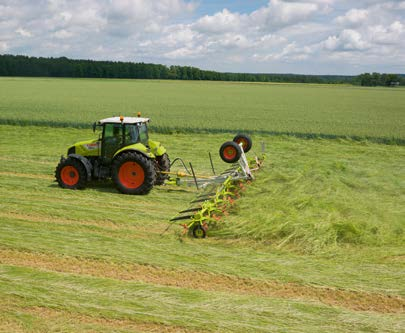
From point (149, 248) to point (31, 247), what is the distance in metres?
1.66

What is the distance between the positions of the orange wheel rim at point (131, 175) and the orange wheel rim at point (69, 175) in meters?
1.04

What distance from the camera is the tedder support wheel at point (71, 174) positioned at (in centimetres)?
998

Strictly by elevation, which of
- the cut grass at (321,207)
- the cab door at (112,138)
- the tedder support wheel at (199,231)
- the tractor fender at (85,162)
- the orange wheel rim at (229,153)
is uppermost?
the cab door at (112,138)

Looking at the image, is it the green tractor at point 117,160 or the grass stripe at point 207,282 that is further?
the green tractor at point 117,160

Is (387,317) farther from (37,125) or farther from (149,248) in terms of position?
(37,125)

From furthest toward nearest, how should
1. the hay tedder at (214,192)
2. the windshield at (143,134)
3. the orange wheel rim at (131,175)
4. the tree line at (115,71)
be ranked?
the tree line at (115,71), the windshield at (143,134), the orange wheel rim at (131,175), the hay tedder at (214,192)

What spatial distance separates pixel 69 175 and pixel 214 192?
10.6ft

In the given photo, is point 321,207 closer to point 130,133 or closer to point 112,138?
point 130,133

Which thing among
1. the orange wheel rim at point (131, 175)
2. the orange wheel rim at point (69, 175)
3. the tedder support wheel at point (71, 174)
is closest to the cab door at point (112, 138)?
the orange wheel rim at point (131, 175)

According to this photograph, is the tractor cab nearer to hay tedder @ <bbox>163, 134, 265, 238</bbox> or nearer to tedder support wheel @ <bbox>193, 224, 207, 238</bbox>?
hay tedder @ <bbox>163, 134, 265, 238</bbox>

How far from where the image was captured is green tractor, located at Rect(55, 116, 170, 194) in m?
9.64

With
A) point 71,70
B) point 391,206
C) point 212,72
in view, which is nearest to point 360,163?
point 391,206

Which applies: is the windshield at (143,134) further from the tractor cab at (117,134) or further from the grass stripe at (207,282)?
the grass stripe at (207,282)

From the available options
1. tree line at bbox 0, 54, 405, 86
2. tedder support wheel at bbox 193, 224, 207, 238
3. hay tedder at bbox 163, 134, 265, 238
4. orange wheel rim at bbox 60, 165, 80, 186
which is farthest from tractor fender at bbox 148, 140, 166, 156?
tree line at bbox 0, 54, 405, 86
